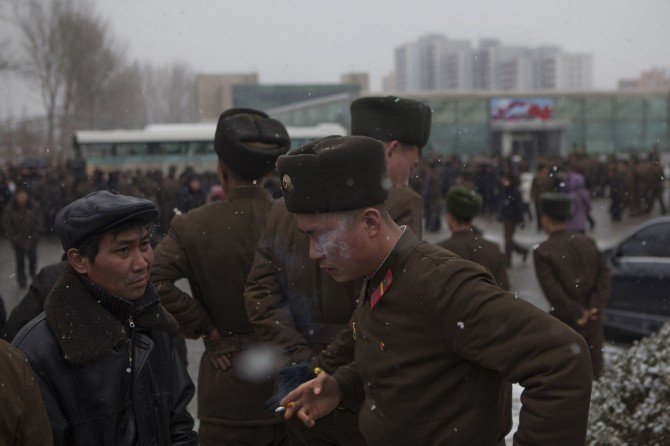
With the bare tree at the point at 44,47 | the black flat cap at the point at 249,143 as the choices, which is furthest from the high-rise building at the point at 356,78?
the black flat cap at the point at 249,143

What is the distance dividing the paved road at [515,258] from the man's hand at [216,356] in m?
2.79

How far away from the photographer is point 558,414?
6.49 feet

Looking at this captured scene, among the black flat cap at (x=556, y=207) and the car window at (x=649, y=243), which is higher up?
the black flat cap at (x=556, y=207)

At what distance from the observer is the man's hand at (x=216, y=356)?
3.83m

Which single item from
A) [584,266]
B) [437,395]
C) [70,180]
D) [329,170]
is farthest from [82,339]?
[70,180]

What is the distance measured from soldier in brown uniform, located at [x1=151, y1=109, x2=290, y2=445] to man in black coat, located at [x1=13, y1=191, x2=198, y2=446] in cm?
100

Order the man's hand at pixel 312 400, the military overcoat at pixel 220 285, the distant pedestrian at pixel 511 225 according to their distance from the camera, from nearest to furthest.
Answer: the man's hand at pixel 312 400
the military overcoat at pixel 220 285
the distant pedestrian at pixel 511 225

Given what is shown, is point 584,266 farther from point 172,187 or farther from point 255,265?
point 172,187

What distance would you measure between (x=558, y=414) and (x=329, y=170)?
954 millimetres

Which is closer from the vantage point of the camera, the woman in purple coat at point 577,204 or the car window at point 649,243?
the car window at point 649,243

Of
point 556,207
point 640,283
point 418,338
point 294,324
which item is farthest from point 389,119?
point 640,283

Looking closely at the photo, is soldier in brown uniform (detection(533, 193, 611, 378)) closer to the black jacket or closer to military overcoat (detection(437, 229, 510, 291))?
military overcoat (detection(437, 229, 510, 291))

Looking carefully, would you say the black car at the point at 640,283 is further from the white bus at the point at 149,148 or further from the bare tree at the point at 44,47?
the bare tree at the point at 44,47

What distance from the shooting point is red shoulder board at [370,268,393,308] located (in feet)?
7.74
